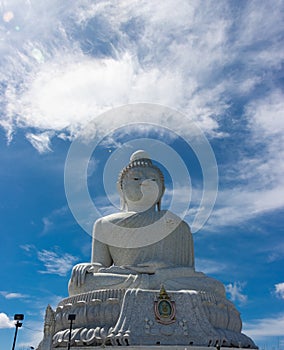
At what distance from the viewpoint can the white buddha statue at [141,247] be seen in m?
16.5

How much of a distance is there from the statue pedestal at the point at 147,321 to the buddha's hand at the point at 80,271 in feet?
2.64

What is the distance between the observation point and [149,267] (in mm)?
17375

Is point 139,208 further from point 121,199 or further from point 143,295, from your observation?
point 143,295

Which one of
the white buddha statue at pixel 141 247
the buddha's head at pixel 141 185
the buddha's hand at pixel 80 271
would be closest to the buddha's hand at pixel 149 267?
the white buddha statue at pixel 141 247

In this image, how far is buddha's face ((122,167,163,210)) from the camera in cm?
2106

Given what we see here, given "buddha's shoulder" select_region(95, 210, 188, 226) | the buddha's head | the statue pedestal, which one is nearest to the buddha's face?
the buddha's head

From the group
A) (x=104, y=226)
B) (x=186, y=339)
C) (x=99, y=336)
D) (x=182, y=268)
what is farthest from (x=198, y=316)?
(x=104, y=226)

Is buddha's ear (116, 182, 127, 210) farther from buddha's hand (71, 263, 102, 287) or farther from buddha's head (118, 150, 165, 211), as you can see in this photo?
buddha's hand (71, 263, 102, 287)

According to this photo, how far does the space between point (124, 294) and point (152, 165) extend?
8062 mm

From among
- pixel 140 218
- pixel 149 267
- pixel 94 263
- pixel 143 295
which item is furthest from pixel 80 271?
pixel 140 218

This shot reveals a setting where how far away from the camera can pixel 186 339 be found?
1466 centimetres

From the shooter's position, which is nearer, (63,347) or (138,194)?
(63,347)

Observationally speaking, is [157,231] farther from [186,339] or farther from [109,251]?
[186,339]

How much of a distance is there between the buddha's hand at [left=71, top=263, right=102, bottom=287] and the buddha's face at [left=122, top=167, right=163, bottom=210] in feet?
14.9
